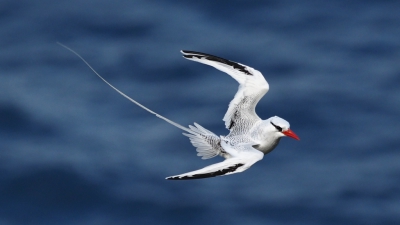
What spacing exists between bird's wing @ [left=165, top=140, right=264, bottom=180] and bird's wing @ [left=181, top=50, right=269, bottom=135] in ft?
2.94

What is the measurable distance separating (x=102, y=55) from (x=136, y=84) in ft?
4.09

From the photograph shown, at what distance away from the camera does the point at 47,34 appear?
83.7ft

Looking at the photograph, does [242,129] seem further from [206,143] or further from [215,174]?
[215,174]

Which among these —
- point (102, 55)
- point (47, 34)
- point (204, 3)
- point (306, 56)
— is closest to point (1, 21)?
point (47, 34)

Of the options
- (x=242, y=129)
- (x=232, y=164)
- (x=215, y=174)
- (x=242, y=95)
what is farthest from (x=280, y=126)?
(x=215, y=174)

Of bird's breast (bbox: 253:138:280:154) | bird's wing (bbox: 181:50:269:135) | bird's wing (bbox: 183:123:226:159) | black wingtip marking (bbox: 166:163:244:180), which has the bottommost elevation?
black wingtip marking (bbox: 166:163:244:180)

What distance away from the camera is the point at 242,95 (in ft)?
57.1

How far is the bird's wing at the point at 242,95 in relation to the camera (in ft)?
56.3

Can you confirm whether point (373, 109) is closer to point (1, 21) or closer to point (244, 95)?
point (244, 95)

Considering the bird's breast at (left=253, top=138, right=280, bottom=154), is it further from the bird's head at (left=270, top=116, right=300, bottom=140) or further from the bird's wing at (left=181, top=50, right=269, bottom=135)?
the bird's wing at (left=181, top=50, right=269, bottom=135)

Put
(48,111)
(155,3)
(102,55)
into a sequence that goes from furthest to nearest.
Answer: (155,3), (102,55), (48,111)

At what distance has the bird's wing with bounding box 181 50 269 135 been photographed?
17156 mm

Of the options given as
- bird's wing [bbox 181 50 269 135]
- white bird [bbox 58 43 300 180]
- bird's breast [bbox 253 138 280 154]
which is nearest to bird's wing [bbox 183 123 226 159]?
white bird [bbox 58 43 300 180]

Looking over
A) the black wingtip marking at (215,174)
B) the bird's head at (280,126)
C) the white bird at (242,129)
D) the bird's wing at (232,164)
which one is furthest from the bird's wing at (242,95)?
the black wingtip marking at (215,174)
